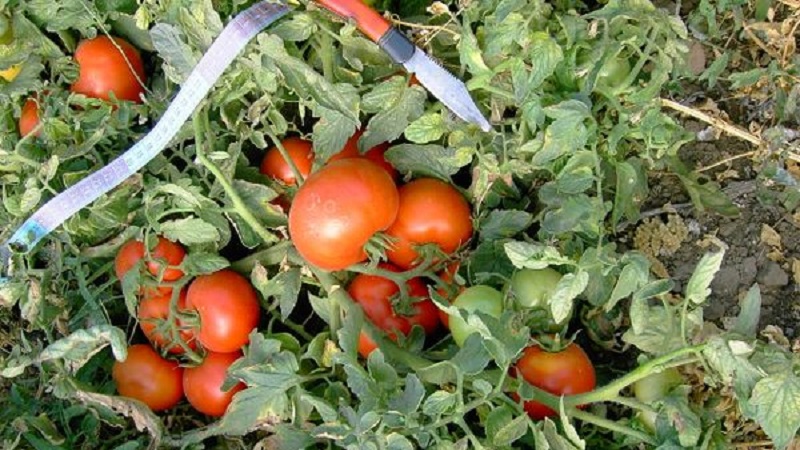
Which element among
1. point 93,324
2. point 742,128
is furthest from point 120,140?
point 742,128

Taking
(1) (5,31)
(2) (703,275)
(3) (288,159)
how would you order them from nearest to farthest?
(2) (703,275) < (3) (288,159) < (1) (5,31)

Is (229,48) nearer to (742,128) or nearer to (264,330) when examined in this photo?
(264,330)

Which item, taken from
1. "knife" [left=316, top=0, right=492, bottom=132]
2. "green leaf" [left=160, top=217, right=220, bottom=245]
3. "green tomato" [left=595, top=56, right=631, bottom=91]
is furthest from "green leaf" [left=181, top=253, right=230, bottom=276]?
"green tomato" [left=595, top=56, right=631, bottom=91]

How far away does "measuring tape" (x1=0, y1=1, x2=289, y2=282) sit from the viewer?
1281mm

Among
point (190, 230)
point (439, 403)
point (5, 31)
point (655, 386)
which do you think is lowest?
point (655, 386)

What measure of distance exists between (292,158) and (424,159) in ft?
0.61

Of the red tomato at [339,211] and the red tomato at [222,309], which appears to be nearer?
→ the red tomato at [339,211]

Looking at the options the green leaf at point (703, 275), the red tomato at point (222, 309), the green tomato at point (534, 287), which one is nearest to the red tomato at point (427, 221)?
the green tomato at point (534, 287)

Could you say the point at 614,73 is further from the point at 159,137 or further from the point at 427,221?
the point at 159,137

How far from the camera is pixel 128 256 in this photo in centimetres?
142

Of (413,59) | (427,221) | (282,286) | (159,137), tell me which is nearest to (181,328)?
(282,286)

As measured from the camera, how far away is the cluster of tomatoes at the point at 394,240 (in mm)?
1261

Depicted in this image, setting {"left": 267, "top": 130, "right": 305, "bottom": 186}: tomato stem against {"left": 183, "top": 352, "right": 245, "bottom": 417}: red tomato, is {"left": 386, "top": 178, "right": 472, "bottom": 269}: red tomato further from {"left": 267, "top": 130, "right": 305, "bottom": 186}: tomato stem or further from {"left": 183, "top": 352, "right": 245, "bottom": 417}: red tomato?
{"left": 183, "top": 352, "right": 245, "bottom": 417}: red tomato

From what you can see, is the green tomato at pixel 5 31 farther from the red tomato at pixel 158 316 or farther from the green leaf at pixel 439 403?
the green leaf at pixel 439 403
